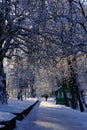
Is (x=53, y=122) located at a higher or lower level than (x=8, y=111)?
lower

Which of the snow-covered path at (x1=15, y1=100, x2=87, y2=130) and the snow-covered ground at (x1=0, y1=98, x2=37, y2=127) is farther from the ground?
the snow-covered ground at (x1=0, y1=98, x2=37, y2=127)

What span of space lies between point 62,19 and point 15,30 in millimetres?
7276

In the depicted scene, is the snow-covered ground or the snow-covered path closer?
the snow-covered ground

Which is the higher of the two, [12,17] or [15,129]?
[12,17]

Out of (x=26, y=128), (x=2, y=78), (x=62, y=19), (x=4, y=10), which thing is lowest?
(x=26, y=128)

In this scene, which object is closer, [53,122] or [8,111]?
[8,111]

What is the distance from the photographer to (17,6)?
19.6 metres

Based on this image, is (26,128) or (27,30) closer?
(26,128)

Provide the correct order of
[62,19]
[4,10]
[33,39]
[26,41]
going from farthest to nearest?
[26,41], [33,39], [4,10], [62,19]

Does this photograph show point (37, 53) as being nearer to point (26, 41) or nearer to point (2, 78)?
point (26, 41)

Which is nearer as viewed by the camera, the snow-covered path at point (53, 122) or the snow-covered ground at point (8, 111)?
the snow-covered ground at point (8, 111)

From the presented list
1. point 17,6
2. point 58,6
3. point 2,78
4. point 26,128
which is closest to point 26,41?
point 2,78

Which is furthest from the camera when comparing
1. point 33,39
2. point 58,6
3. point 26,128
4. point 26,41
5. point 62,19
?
point 26,41

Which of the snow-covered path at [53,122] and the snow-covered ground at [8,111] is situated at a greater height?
the snow-covered ground at [8,111]
